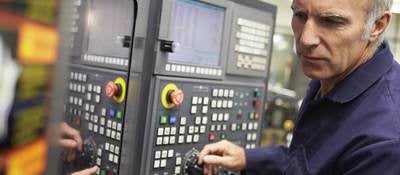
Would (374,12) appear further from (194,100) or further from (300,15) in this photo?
(194,100)

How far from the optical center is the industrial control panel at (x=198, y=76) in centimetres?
96

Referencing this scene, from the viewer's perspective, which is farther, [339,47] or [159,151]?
[159,151]

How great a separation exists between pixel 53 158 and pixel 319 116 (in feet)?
2.12

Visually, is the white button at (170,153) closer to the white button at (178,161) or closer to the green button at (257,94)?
the white button at (178,161)

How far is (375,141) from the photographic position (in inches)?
31.5

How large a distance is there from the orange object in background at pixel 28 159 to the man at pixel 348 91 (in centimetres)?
57

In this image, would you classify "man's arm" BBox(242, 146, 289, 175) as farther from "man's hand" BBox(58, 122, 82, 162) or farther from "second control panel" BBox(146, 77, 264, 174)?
"man's hand" BBox(58, 122, 82, 162)

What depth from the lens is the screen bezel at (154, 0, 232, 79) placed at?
944mm

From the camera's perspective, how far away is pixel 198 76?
42.1 inches

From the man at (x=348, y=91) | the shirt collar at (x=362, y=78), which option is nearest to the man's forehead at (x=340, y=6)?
the man at (x=348, y=91)

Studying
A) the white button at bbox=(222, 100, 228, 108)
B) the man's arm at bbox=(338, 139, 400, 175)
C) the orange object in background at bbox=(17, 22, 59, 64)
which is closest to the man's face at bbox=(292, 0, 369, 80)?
the man's arm at bbox=(338, 139, 400, 175)

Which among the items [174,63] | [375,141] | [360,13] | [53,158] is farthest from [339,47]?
[53,158]

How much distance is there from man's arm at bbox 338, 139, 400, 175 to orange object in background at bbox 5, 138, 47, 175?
572 millimetres

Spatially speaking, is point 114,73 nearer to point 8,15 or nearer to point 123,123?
point 123,123
